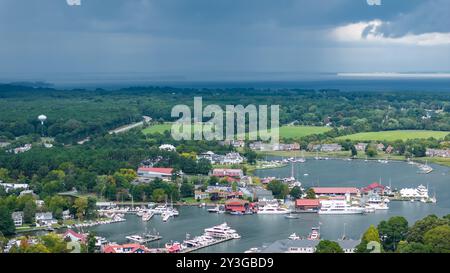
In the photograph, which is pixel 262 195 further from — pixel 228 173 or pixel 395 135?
pixel 395 135

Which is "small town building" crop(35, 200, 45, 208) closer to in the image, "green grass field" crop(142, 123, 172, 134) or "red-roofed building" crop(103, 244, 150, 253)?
"red-roofed building" crop(103, 244, 150, 253)

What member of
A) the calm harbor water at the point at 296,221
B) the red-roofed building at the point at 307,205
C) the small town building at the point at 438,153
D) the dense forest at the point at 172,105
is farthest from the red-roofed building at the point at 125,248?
the dense forest at the point at 172,105

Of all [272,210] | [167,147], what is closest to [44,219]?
[272,210]

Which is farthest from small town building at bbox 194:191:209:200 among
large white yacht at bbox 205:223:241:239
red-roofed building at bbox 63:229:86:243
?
red-roofed building at bbox 63:229:86:243

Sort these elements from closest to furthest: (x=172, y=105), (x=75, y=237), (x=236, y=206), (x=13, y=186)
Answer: (x=75, y=237) → (x=236, y=206) → (x=13, y=186) → (x=172, y=105)
